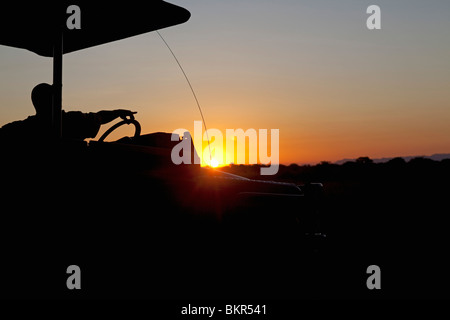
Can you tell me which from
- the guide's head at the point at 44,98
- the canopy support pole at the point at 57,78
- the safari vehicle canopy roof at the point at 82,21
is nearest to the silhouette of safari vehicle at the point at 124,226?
the canopy support pole at the point at 57,78

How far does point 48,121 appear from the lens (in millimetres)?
4223

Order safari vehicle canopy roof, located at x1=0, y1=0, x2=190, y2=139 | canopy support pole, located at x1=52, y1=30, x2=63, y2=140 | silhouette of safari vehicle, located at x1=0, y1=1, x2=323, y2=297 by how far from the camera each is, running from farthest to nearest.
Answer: safari vehicle canopy roof, located at x1=0, y1=0, x2=190, y2=139
canopy support pole, located at x1=52, y1=30, x2=63, y2=140
silhouette of safari vehicle, located at x1=0, y1=1, x2=323, y2=297

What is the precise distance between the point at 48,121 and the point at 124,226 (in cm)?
113

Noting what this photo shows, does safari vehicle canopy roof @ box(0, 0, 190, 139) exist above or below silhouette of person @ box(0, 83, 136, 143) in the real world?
above

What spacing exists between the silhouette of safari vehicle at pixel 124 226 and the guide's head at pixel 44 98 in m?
0.61

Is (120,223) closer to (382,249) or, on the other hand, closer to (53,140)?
(53,140)

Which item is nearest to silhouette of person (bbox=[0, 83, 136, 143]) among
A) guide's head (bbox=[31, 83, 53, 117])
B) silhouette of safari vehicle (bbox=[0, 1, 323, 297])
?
guide's head (bbox=[31, 83, 53, 117])

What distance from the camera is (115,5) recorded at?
4.36 m

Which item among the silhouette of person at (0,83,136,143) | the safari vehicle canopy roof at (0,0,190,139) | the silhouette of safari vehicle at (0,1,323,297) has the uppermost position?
the safari vehicle canopy roof at (0,0,190,139)

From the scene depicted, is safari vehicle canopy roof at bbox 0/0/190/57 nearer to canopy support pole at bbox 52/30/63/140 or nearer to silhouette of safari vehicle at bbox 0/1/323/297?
canopy support pole at bbox 52/30/63/140

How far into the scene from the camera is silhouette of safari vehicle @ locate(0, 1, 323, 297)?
11.6 feet

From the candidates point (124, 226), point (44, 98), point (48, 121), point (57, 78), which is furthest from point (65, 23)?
point (124, 226)
